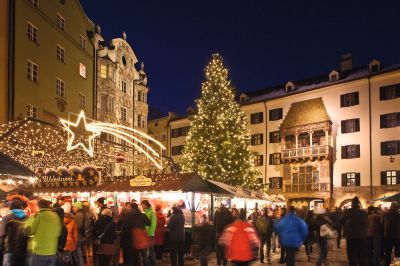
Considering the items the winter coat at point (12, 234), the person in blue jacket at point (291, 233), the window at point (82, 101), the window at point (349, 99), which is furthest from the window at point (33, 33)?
the window at point (349, 99)

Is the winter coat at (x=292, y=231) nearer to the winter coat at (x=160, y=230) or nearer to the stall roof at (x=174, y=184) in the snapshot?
the winter coat at (x=160, y=230)

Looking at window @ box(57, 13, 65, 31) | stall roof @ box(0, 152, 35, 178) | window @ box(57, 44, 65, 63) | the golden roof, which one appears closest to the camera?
stall roof @ box(0, 152, 35, 178)

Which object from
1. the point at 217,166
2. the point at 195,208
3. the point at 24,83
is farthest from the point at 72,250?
the point at 217,166

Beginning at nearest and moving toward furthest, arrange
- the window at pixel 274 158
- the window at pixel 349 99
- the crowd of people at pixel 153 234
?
1. the crowd of people at pixel 153 234
2. the window at pixel 349 99
3. the window at pixel 274 158

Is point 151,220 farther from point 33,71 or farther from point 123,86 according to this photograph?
point 123,86

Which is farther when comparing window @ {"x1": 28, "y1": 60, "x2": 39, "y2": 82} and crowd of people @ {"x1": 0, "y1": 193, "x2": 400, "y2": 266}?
window @ {"x1": 28, "y1": 60, "x2": 39, "y2": 82}

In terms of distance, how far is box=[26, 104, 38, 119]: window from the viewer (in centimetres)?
2792

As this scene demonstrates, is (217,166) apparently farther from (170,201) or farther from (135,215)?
(135,215)

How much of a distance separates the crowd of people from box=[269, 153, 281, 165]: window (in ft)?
108

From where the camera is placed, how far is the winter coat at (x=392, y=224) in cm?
1404

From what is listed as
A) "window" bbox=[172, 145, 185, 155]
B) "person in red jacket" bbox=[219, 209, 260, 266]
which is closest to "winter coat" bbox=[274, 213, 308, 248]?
"person in red jacket" bbox=[219, 209, 260, 266]

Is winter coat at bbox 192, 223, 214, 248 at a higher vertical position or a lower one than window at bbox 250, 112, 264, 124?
lower

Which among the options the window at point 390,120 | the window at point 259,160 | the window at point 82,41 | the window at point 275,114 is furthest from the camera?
the window at point 259,160

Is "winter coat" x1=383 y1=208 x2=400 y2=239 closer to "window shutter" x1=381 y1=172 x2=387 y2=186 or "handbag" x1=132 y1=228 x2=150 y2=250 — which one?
"handbag" x1=132 y1=228 x2=150 y2=250
